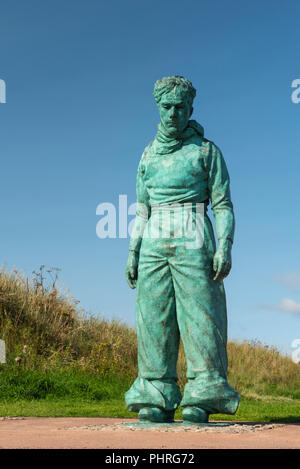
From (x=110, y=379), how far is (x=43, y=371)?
1.15m

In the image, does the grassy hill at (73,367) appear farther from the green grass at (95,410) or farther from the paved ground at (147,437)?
the paved ground at (147,437)

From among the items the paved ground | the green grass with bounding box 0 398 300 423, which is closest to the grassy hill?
the green grass with bounding box 0 398 300 423

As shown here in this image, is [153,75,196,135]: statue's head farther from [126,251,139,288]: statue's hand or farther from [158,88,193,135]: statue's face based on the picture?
[126,251,139,288]: statue's hand

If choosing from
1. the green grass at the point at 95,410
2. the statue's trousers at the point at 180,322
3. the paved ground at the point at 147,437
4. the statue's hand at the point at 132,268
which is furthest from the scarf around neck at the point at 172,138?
the green grass at the point at 95,410

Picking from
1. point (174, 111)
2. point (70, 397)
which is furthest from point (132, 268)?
point (70, 397)

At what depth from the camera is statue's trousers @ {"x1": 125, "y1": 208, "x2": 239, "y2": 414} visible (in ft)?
16.9

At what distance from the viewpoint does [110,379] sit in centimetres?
991

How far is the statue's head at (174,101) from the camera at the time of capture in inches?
213

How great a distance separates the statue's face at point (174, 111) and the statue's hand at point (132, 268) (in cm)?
121

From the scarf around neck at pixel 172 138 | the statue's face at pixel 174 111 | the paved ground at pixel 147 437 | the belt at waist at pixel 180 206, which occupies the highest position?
the statue's face at pixel 174 111

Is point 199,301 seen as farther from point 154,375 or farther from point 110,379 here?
point 110,379

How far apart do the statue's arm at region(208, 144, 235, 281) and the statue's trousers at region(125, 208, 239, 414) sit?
5.0 inches

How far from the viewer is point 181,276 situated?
5.23 m
